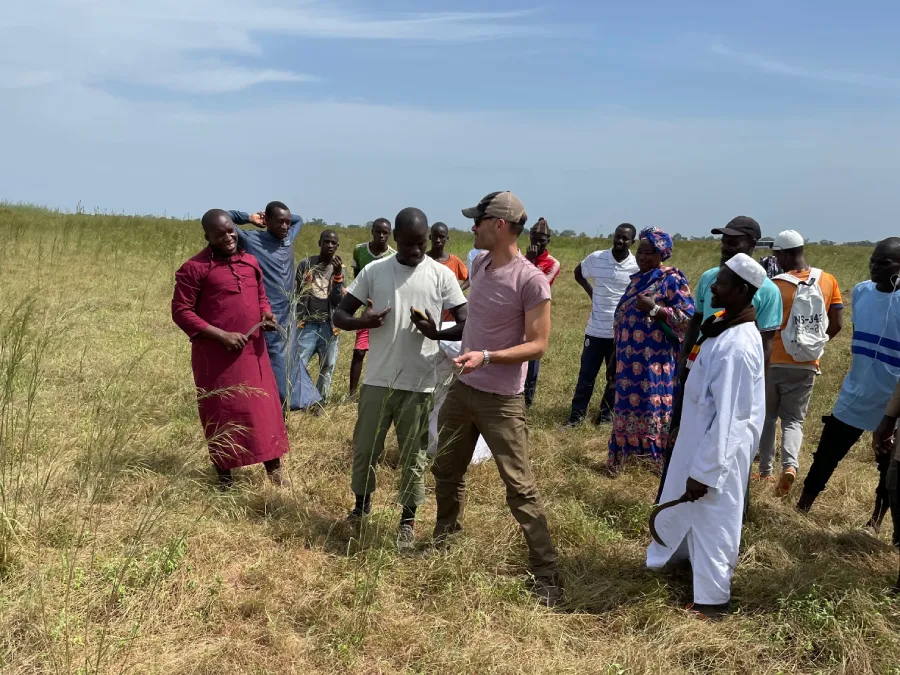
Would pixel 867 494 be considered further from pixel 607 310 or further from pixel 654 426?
pixel 607 310

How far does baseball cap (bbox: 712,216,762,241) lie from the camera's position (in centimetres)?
400

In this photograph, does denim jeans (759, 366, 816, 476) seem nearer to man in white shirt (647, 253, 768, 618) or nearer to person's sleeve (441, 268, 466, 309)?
man in white shirt (647, 253, 768, 618)

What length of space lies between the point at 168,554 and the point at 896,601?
319 centimetres

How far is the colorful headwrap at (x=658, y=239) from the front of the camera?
454 centimetres

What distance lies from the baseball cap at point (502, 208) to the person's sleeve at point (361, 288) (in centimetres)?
70

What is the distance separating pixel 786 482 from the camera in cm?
441

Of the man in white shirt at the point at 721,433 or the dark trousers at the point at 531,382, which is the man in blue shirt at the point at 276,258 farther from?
the man in white shirt at the point at 721,433

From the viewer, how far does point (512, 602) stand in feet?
9.92

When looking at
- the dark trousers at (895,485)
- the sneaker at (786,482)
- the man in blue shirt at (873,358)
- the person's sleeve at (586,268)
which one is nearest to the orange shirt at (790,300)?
the man in blue shirt at (873,358)

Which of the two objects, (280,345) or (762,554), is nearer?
(762,554)

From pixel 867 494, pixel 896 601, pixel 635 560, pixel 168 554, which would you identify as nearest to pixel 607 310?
pixel 867 494

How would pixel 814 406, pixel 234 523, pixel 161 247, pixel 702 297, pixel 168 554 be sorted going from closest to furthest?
pixel 168 554, pixel 234 523, pixel 702 297, pixel 814 406, pixel 161 247

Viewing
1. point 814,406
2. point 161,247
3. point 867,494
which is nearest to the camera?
point 867,494

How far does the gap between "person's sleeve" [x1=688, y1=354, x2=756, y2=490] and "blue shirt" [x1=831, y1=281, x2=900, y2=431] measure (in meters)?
1.46
